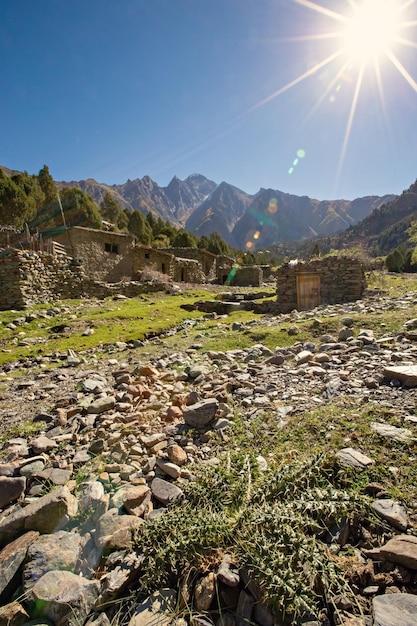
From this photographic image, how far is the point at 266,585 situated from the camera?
4.96 feet

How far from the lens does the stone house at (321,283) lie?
46.3 feet

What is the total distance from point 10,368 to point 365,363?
8.36 metres

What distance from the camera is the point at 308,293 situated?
14445 millimetres

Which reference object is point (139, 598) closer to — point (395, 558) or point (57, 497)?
point (57, 497)

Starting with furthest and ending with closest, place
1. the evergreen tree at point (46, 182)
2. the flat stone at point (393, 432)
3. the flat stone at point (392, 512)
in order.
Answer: the evergreen tree at point (46, 182) < the flat stone at point (393, 432) < the flat stone at point (392, 512)

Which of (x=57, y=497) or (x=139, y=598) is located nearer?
(x=139, y=598)

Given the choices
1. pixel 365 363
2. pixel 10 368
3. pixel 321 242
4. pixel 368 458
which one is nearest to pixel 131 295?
pixel 10 368

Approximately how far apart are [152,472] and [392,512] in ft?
6.49

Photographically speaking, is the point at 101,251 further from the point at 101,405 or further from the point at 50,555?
the point at 50,555

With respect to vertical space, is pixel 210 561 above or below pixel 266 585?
below

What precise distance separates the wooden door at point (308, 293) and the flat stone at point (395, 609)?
44.2 ft

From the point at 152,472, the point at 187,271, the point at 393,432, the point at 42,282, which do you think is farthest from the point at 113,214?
the point at 393,432

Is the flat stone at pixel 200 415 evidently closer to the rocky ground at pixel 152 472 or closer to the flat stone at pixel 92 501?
the rocky ground at pixel 152 472

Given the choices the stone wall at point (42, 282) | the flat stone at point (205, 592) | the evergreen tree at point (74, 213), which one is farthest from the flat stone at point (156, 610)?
the evergreen tree at point (74, 213)
